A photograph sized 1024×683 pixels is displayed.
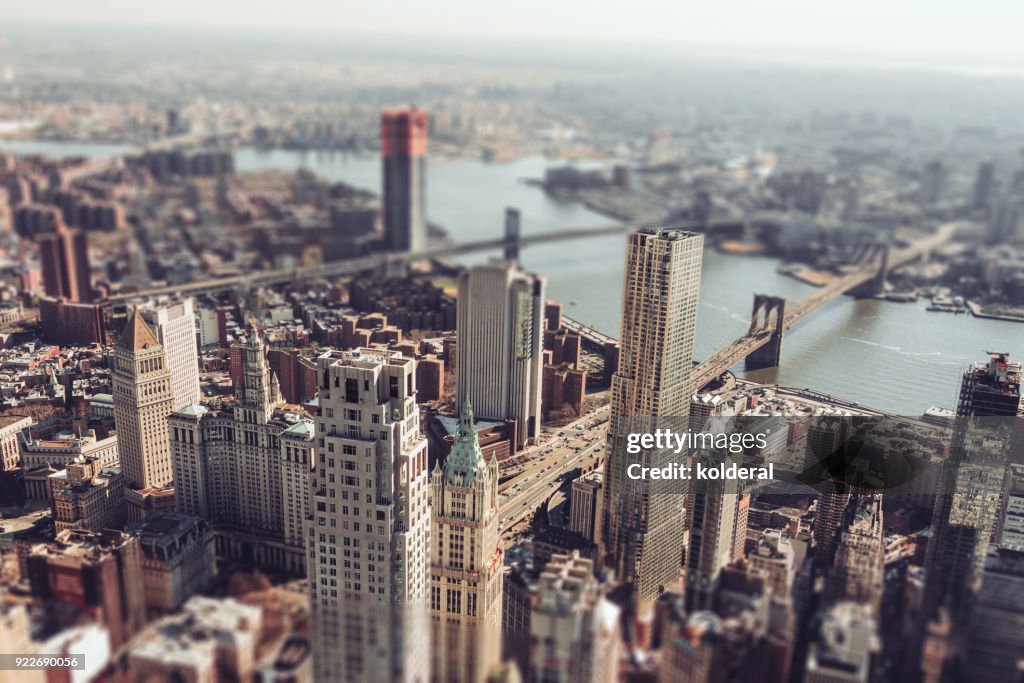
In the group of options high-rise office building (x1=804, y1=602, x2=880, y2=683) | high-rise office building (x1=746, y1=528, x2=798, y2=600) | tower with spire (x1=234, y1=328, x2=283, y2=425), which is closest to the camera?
high-rise office building (x1=804, y1=602, x2=880, y2=683)

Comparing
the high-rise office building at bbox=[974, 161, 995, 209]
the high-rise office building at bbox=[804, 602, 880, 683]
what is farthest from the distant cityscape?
the high-rise office building at bbox=[974, 161, 995, 209]

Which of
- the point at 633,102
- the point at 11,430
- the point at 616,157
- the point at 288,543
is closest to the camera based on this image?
the point at 288,543

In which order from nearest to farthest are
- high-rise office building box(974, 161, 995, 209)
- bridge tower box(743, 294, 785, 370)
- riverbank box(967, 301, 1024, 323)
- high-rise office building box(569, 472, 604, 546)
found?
high-rise office building box(569, 472, 604, 546) < bridge tower box(743, 294, 785, 370) < riverbank box(967, 301, 1024, 323) < high-rise office building box(974, 161, 995, 209)

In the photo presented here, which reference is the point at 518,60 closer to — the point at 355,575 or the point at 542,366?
the point at 542,366

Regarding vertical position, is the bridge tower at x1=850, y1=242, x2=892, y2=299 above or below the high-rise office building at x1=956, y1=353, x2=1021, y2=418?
below

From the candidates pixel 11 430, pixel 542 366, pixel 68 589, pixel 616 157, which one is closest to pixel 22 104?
pixel 616 157

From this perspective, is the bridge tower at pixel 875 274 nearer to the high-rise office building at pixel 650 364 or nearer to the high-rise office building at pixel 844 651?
the high-rise office building at pixel 650 364

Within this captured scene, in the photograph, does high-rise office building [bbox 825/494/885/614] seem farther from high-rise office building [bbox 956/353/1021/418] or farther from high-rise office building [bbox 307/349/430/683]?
high-rise office building [bbox 307/349/430/683]
